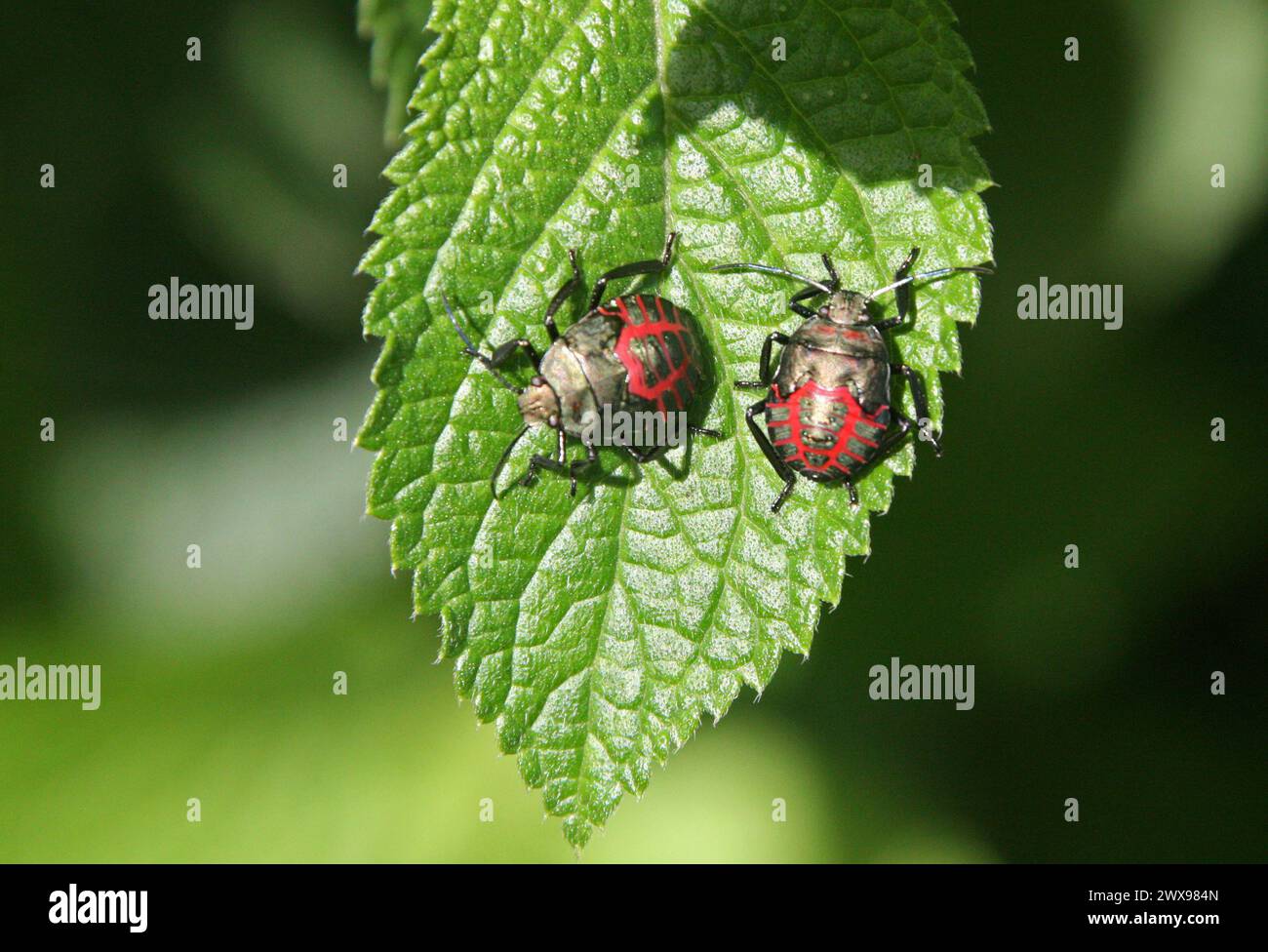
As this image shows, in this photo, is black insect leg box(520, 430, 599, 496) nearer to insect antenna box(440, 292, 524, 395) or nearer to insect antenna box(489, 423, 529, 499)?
insect antenna box(489, 423, 529, 499)

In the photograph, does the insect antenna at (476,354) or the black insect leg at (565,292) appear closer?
the insect antenna at (476,354)

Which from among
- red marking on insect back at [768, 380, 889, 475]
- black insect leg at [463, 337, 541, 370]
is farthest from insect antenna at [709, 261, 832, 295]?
black insect leg at [463, 337, 541, 370]

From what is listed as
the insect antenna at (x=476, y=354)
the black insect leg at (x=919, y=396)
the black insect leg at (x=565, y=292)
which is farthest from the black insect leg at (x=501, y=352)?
the black insect leg at (x=919, y=396)

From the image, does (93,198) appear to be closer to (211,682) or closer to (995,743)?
(211,682)

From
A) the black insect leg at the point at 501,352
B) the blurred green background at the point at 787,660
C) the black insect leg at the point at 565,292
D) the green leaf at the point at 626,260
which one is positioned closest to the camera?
the green leaf at the point at 626,260

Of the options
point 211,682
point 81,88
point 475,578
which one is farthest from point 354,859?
point 81,88

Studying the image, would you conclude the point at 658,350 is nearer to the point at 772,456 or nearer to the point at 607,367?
the point at 607,367

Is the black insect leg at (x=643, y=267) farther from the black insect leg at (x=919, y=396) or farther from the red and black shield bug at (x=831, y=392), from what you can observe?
the black insect leg at (x=919, y=396)
